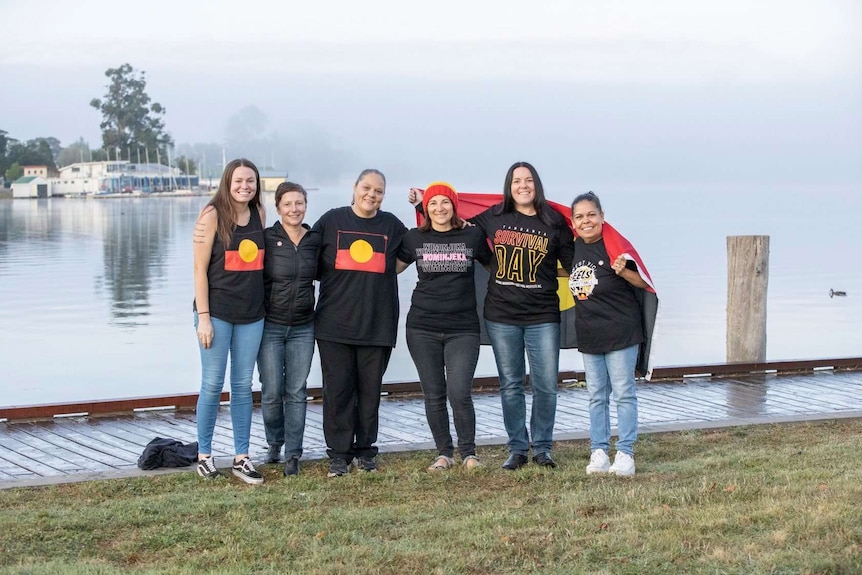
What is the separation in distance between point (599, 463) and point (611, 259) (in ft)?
4.21

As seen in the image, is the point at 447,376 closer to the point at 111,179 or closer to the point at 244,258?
the point at 244,258

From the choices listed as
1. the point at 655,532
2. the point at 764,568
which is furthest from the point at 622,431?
the point at 764,568

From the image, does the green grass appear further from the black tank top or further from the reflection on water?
the reflection on water

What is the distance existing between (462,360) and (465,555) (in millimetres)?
2226

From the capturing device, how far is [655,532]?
224 inches

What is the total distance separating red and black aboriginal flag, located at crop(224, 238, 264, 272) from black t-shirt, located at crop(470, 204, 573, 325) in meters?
1.51

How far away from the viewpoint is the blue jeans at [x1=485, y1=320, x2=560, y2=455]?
764cm

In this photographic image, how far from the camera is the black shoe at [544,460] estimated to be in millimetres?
7707

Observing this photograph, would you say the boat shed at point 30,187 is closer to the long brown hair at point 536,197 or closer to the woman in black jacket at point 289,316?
the woman in black jacket at point 289,316

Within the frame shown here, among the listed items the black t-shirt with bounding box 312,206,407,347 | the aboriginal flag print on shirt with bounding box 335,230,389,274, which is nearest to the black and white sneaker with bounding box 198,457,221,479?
the black t-shirt with bounding box 312,206,407,347

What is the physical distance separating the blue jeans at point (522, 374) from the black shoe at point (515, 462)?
0.04 metres

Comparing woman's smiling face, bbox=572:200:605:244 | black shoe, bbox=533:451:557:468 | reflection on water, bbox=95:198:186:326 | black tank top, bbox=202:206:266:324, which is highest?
woman's smiling face, bbox=572:200:605:244

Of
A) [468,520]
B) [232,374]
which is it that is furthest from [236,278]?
[468,520]

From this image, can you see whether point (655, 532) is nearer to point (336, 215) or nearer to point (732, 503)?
point (732, 503)
